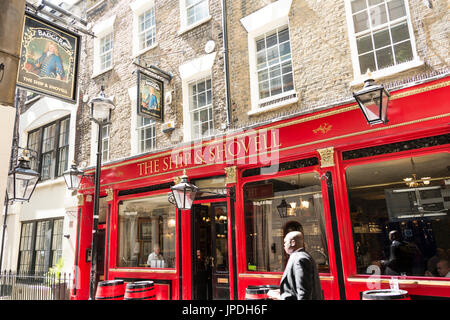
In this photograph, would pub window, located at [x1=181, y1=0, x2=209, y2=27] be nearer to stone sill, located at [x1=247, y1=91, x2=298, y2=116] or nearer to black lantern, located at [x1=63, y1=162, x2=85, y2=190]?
stone sill, located at [x1=247, y1=91, x2=298, y2=116]

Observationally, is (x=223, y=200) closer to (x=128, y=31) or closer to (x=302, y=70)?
(x=302, y=70)

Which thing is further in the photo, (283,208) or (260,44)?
(260,44)

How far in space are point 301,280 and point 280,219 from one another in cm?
361

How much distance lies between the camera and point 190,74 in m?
8.75

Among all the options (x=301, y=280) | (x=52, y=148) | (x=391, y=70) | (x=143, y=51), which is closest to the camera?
(x=301, y=280)

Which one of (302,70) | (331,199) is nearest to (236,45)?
(302,70)

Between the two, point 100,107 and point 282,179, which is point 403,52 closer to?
point 282,179

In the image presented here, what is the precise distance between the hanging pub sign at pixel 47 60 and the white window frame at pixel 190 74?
3145 millimetres

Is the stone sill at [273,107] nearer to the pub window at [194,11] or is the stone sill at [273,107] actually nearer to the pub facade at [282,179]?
the pub facade at [282,179]

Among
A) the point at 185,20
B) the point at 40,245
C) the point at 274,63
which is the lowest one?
the point at 40,245

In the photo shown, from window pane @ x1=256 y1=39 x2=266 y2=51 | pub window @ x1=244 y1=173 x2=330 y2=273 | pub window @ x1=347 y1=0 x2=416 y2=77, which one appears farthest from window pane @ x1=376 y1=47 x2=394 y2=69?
window pane @ x1=256 y1=39 x2=266 y2=51

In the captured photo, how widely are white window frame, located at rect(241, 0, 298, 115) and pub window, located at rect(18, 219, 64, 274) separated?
795 cm

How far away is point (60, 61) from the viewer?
582 cm

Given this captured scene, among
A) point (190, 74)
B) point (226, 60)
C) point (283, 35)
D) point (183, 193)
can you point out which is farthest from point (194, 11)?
point (183, 193)
